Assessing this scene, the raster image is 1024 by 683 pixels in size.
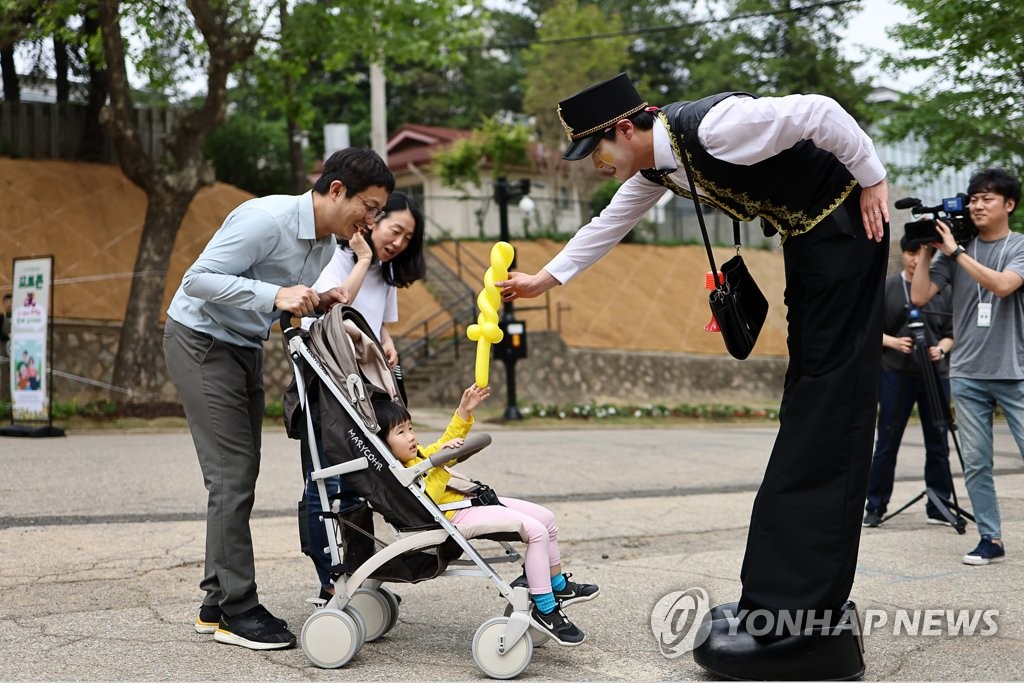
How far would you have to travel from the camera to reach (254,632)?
4.03m

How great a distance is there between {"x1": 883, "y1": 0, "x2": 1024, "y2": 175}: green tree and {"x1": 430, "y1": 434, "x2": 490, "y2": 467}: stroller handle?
1598 centimetres

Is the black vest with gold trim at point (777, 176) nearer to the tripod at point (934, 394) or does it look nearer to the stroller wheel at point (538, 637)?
the stroller wheel at point (538, 637)

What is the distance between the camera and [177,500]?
7652 millimetres

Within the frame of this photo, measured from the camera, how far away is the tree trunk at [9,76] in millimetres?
21203

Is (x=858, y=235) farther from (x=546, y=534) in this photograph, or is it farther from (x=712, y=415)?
(x=712, y=415)

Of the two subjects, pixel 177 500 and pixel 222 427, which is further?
pixel 177 500

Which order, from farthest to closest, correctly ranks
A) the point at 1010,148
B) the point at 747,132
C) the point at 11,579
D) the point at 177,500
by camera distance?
1. the point at 1010,148
2. the point at 177,500
3. the point at 11,579
4. the point at 747,132

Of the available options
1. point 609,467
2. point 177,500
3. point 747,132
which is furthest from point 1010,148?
point 747,132

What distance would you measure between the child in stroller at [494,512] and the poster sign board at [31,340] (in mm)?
9890

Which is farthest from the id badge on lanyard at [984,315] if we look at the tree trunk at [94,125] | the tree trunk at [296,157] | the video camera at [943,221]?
the tree trunk at [94,125]

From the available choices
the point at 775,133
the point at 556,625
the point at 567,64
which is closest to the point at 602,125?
the point at 775,133

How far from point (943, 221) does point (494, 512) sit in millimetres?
2960

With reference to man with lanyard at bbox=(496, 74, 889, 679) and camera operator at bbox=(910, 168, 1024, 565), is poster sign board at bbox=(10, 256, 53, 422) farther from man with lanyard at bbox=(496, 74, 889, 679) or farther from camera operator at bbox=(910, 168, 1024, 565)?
man with lanyard at bbox=(496, 74, 889, 679)

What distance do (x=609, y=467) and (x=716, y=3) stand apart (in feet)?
117
